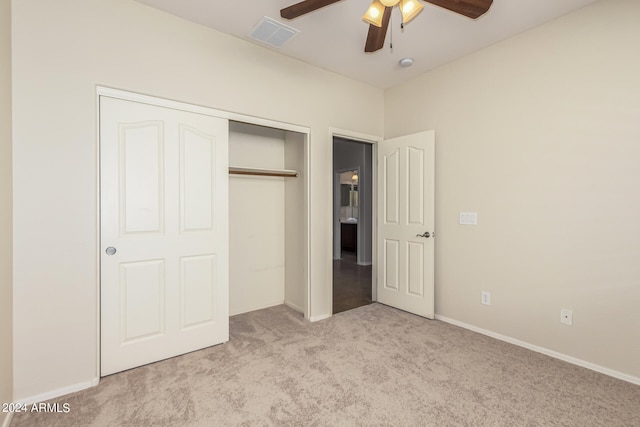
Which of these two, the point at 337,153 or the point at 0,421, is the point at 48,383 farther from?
the point at 337,153

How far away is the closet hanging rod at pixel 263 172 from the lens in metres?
3.21

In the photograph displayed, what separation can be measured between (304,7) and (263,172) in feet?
6.04

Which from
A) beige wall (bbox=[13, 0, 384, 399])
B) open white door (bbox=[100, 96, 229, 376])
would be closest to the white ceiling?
beige wall (bbox=[13, 0, 384, 399])

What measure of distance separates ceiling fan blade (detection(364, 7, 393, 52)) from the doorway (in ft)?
5.61

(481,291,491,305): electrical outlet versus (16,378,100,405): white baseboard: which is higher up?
(481,291,491,305): electrical outlet

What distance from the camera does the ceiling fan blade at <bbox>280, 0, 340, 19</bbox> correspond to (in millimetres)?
1762

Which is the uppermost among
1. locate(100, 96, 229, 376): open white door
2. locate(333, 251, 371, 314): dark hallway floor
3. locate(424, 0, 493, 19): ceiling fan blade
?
locate(424, 0, 493, 19): ceiling fan blade

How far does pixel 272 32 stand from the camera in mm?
2596

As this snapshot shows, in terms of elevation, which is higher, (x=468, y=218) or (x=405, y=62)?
(x=405, y=62)

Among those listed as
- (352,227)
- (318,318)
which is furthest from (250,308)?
(352,227)

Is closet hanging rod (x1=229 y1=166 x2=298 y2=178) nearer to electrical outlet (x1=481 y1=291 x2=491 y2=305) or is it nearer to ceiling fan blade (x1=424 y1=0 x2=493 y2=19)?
ceiling fan blade (x1=424 y1=0 x2=493 y2=19)

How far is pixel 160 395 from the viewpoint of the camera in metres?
1.97

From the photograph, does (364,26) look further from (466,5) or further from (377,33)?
(466,5)

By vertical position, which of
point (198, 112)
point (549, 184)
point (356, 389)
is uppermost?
point (198, 112)
